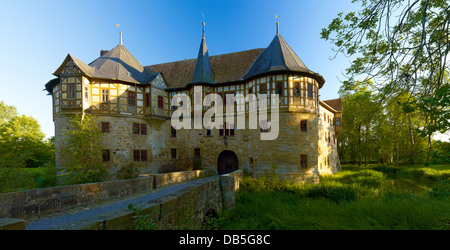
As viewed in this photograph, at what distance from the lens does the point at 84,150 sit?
14.1 m

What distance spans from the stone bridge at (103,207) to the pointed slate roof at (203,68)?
11.8 metres

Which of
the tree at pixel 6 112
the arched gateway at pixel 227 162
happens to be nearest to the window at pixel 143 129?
the arched gateway at pixel 227 162

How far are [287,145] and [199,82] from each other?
9634 mm

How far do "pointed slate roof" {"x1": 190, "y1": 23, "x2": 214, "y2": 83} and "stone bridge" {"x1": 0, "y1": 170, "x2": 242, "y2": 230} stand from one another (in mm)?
11841

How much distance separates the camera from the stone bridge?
4026 millimetres

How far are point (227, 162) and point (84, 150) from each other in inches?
441

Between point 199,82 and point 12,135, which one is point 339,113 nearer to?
point 199,82

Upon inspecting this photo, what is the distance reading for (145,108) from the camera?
18.6 m

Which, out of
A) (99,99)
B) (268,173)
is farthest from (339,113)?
(99,99)

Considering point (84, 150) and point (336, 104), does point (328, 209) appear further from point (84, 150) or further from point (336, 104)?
point (336, 104)

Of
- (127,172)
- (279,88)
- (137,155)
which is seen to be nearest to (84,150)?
(127,172)

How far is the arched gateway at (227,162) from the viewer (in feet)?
60.4

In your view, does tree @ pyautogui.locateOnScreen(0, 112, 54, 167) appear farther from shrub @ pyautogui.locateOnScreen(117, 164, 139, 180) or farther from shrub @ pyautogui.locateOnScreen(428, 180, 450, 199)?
shrub @ pyautogui.locateOnScreen(428, 180, 450, 199)

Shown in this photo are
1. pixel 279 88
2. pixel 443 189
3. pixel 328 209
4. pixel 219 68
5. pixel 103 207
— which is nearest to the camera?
pixel 443 189
